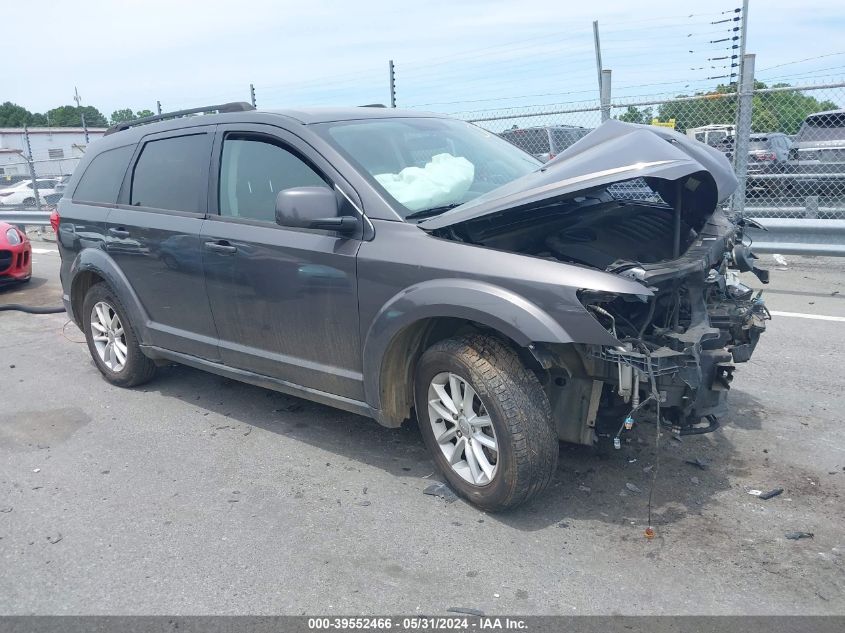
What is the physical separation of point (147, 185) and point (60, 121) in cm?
6968

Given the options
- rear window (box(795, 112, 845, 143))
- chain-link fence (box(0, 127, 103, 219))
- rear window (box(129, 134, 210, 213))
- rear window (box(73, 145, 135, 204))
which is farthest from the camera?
chain-link fence (box(0, 127, 103, 219))

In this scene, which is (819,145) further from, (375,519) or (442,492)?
(375,519)

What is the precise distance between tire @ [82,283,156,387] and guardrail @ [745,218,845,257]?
6.33 meters

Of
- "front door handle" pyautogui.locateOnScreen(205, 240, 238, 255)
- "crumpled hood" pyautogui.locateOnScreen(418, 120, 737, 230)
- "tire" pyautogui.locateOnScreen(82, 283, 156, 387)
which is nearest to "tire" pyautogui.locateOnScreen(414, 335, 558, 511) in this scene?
"crumpled hood" pyautogui.locateOnScreen(418, 120, 737, 230)

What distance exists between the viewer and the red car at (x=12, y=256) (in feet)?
30.1

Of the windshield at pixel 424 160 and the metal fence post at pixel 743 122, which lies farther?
the metal fence post at pixel 743 122

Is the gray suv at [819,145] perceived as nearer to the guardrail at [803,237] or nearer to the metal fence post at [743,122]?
the metal fence post at [743,122]

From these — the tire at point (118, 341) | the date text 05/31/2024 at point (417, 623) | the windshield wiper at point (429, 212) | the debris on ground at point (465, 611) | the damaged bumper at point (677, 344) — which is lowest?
the date text 05/31/2024 at point (417, 623)

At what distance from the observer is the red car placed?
919 cm

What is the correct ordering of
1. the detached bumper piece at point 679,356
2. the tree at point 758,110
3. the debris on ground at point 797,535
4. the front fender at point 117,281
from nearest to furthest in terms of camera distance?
the detached bumper piece at point 679,356, the debris on ground at point 797,535, the front fender at point 117,281, the tree at point 758,110

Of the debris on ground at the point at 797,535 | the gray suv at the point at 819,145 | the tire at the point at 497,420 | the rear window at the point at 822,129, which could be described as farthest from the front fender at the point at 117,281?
the rear window at the point at 822,129

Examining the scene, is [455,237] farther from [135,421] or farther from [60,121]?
[60,121]

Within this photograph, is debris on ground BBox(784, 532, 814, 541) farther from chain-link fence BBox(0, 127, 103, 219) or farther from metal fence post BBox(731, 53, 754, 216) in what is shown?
chain-link fence BBox(0, 127, 103, 219)

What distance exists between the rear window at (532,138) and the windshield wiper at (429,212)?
24.9ft
